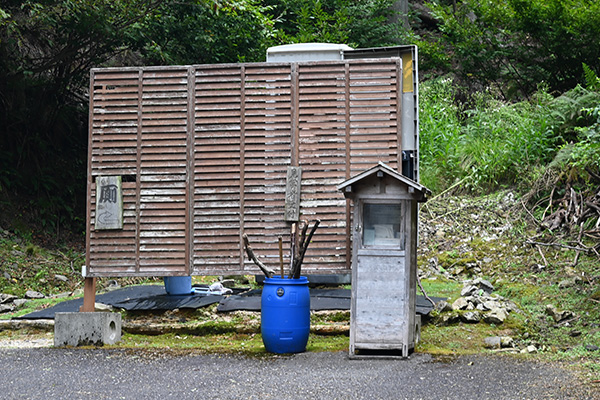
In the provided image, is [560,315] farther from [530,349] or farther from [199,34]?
[199,34]

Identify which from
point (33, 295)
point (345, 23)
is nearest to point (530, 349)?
point (33, 295)

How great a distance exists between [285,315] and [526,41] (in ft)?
39.1

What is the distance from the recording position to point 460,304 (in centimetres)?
901

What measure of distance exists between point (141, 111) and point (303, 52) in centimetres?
272

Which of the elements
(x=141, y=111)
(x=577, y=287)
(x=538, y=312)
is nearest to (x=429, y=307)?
(x=538, y=312)

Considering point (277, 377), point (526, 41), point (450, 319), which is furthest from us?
point (526, 41)

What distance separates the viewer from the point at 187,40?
1602 centimetres

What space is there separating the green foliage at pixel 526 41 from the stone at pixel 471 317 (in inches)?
339

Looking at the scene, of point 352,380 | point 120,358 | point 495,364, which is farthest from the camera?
point 120,358

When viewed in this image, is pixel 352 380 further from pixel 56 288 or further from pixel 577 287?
pixel 56 288

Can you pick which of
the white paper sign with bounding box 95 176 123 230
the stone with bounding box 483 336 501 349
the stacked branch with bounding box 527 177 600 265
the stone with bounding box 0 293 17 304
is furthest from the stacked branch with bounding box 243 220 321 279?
the stone with bounding box 0 293 17 304

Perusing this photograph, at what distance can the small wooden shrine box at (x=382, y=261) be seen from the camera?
23.9ft

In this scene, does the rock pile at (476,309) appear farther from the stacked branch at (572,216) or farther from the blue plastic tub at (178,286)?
the blue plastic tub at (178,286)

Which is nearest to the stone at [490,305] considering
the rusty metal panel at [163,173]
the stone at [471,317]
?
the stone at [471,317]
